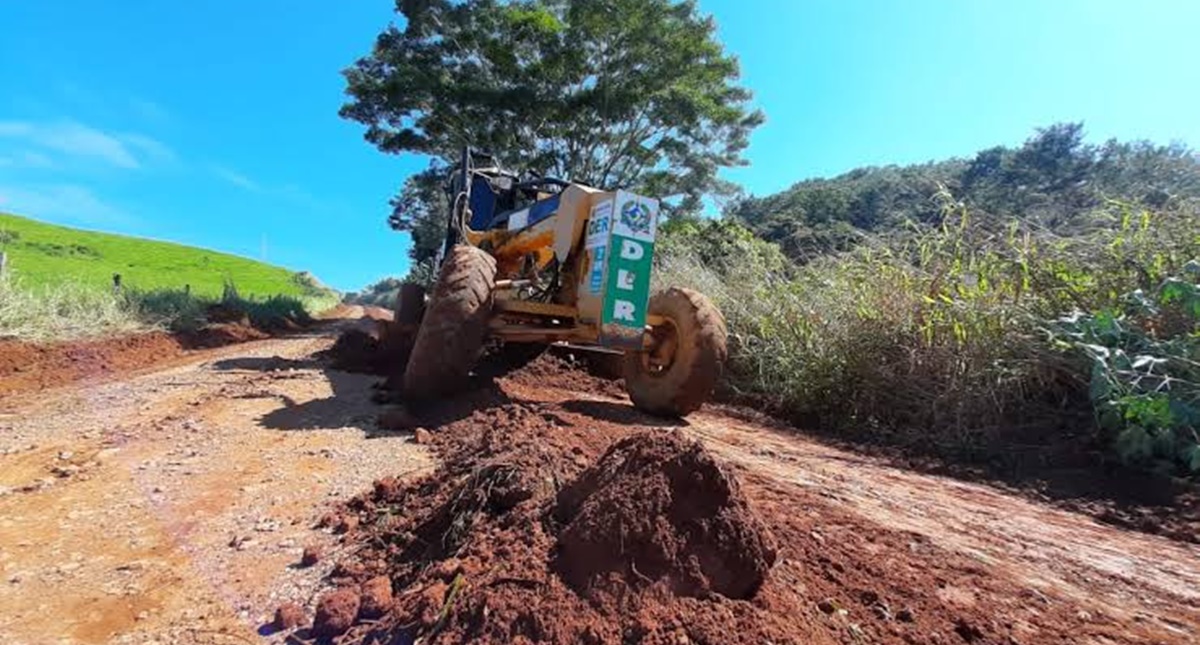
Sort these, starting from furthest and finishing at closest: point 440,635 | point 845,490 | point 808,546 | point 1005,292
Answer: point 1005,292 → point 845,490 → point 808,546 → point 440,635

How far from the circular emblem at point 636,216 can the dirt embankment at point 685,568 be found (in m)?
2.09

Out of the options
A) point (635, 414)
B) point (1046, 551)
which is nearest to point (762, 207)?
point (635, 414)

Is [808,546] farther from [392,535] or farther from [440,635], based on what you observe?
[392,535]

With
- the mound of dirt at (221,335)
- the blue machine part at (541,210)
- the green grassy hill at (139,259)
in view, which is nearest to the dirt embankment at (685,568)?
the blue machine part at (541,210)

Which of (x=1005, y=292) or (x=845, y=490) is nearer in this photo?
(x=845, y=490)

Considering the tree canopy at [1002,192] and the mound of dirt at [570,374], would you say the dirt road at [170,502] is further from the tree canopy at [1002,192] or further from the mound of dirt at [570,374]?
the tree canopy at [1002,192]

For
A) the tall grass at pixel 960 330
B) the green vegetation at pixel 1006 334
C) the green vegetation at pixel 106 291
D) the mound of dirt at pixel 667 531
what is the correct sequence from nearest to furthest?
the mound of dirt at pixel 667 531
the green vegetation at pixel 1006 334
the tall grass at pixel 960 330
the green vegetation at pixel 106 291

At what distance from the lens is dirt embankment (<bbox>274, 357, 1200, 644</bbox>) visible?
171 centimetres

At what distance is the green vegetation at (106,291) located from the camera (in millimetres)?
8586

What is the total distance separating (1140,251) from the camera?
4840mm

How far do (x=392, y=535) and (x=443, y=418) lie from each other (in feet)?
6.76

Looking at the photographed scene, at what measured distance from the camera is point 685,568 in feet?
5.98

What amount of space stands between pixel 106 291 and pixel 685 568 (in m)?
12.7

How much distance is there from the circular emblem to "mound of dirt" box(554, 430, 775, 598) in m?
2.71
